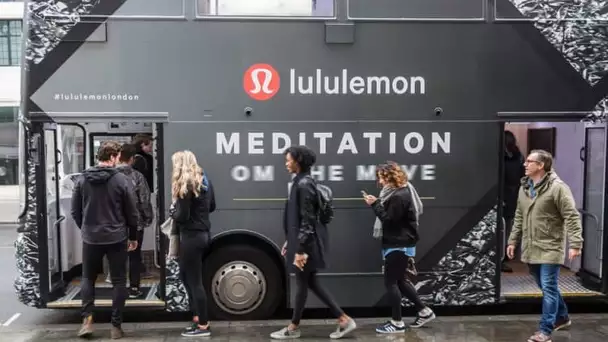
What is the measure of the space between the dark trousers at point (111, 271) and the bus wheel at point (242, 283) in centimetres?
86

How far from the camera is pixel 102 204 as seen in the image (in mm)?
5480

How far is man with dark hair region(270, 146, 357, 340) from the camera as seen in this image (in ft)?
17.5

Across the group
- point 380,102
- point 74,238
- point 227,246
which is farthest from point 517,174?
point 74,238

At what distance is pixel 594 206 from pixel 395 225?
8.33 ft

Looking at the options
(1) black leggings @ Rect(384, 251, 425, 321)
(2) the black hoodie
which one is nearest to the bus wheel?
(2) the black hoodie

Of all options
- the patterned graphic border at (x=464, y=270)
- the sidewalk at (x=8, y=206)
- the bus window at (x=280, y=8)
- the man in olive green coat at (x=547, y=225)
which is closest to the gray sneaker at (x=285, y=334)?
the patterned graphic border at (x=464, y=270)

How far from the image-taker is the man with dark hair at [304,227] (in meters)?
5.32

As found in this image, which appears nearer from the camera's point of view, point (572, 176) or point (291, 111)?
point (291, 111)

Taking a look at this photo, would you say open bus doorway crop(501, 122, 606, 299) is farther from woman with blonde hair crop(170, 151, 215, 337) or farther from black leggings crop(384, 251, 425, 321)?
woman with blonde hair crop(170, 151, 215, 337)

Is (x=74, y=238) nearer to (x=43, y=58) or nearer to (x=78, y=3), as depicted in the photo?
(x=43, y=58)

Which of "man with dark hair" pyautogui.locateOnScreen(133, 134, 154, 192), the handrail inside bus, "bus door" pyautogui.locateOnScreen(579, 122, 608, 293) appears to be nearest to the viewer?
Result: the handrail inside bus

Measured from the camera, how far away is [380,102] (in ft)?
19.8

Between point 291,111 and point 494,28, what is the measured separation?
2.21m

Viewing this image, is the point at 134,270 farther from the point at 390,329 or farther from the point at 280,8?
the point at 280,8
